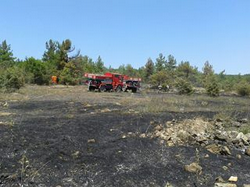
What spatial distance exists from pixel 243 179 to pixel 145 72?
5484cm

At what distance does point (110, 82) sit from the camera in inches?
1037

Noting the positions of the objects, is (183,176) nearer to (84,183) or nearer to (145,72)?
(84,183)

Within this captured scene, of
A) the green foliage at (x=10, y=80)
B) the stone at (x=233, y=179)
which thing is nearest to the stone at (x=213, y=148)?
the stone at (x=233, y=179)

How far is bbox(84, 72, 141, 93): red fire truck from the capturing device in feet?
83.7

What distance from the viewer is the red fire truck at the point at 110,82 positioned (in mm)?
25500

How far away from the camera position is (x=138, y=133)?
317 inches

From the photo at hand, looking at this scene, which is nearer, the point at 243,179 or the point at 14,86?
the point at 243,179

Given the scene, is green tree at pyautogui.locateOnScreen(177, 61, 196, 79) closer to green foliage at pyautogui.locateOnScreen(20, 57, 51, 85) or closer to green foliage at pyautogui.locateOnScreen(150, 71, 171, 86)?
green foliage at pyautogui.locateOnScreen(150, 71, 171, 86)

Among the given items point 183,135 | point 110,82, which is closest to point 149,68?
point 110,82

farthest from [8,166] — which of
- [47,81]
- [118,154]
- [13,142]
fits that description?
[47,81]

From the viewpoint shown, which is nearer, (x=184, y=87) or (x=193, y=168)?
(x=193, y=168)

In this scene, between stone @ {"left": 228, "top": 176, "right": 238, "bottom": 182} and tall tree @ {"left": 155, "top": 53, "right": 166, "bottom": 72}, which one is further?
tall tree @ {"left": 155, "top": 53, "right": 166, "bottom": 72}

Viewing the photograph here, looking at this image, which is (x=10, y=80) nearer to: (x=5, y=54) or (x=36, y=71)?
(x=36, y=71)

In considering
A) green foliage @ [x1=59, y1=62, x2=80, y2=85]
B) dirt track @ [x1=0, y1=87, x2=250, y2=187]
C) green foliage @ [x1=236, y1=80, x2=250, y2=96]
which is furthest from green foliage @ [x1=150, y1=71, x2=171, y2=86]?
dirt track @ [x1=0, y1=87, x2=250, y2=187]
